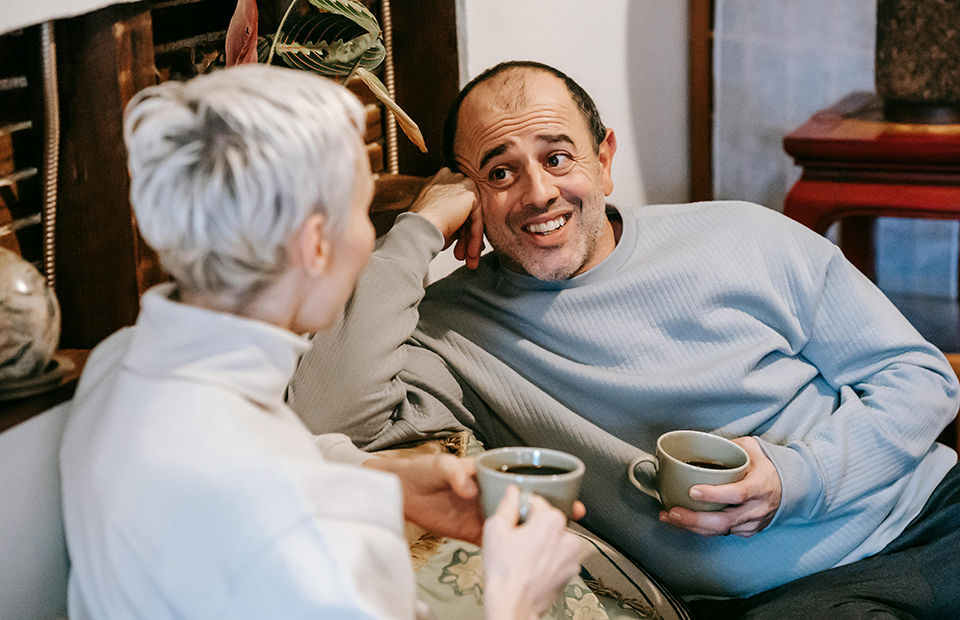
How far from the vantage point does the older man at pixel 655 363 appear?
133cm

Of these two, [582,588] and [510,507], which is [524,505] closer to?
[510,507]

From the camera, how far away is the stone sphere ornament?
0.83 meters

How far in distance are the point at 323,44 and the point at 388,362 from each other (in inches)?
20.3

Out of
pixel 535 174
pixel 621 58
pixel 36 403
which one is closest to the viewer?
pixel 36 403

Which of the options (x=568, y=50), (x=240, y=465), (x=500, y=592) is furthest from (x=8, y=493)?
(x=568, y=50)

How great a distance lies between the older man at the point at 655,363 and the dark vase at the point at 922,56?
92 centimetres

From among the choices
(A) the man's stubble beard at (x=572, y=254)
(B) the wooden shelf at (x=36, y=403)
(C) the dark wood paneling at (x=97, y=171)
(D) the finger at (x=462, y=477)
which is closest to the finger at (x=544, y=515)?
A: (D) the finger at (x=462, y=477)

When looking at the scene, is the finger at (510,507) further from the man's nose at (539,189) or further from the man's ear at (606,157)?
the man's ear at (606,157)

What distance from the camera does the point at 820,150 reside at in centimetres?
215

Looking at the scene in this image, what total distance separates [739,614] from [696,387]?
1.20 feet

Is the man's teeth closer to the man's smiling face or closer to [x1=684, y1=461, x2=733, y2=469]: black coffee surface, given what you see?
the man's smiling face

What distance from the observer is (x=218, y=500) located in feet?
2.09

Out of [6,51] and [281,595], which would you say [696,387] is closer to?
[281,595]

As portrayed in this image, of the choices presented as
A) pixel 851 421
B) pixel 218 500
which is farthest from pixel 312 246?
pixel 851 421
